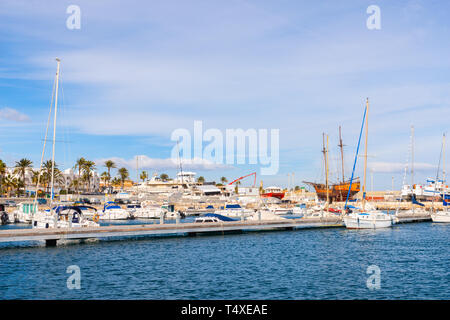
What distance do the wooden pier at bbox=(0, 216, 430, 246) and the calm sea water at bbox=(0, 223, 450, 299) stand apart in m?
1.06

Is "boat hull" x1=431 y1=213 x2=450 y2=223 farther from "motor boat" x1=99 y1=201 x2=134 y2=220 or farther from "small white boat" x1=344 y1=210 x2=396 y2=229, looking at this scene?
"motor boat" x1=99 y1=201 x2=134 y2=220

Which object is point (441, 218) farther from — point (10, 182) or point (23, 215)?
point (10, 182)

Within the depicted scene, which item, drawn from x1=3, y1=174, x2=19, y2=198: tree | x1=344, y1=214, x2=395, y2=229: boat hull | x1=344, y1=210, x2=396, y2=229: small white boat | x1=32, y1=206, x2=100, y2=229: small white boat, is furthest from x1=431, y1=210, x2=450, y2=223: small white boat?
x1=3, y1=174, x2=19, y2=198: tree

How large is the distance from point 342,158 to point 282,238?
7640cm

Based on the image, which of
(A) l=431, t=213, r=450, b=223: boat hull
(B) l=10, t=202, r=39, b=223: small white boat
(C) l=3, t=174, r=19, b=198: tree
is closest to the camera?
(B) l=10, t=202, r=39, b=223: small white boat

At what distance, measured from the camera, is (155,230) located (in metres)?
45.5

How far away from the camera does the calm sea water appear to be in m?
22.1

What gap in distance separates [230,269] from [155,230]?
18.6m

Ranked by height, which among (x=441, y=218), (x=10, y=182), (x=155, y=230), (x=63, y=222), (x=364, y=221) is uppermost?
(x=10, y=182)

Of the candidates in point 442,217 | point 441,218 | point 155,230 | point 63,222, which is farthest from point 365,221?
point 63,222

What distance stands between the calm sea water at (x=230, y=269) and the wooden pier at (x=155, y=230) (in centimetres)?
106

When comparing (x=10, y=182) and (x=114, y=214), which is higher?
(x=10, y=182)

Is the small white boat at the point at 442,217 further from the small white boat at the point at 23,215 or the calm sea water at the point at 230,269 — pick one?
the small white boat at the point at 23,215

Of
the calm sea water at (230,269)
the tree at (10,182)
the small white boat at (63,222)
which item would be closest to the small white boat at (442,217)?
the calm sea water at (230,269)
